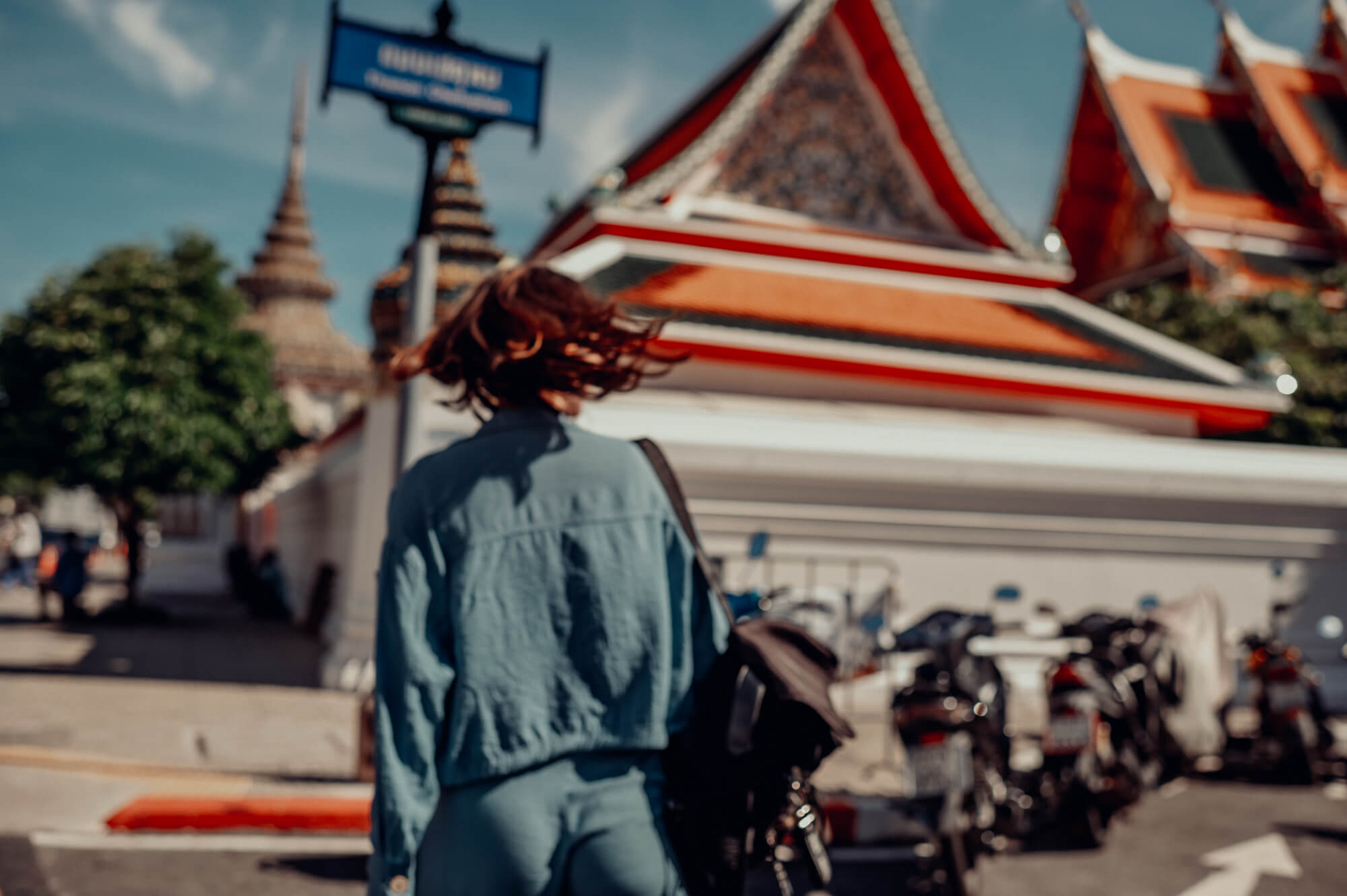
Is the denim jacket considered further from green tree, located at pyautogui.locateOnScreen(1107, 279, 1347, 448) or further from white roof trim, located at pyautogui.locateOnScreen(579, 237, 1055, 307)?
green tree, located at pyautogui.locateOnScreen(1107, 279, 1347, 448)

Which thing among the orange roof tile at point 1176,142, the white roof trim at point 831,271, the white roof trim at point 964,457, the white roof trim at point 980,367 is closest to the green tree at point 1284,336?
the white roof trim at point 980,367

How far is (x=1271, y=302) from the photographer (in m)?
15.3

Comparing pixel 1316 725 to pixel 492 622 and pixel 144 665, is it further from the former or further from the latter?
pixel 144 665

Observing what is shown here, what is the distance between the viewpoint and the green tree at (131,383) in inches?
578

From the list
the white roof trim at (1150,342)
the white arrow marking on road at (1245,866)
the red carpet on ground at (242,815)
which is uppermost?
the white roof trim at (1150,342)

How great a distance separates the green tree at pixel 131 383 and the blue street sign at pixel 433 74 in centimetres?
1043

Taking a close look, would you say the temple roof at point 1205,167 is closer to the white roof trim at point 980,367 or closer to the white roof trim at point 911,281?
the white roof trim at point 911,281

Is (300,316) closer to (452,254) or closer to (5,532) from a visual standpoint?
(5,532)

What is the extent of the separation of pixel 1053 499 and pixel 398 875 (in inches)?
271

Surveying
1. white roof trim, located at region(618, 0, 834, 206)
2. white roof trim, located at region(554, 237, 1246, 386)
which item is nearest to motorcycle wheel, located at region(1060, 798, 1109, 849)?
white roof trim, located at region(554, 237, 1246, 386)

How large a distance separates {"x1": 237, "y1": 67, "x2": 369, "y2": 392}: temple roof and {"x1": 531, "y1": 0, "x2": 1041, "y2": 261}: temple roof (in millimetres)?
31534

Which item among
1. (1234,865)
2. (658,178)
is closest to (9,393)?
(658,178)

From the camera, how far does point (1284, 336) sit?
14836 millimetres

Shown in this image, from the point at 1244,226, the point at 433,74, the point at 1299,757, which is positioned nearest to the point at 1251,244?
the point at 1244,226
